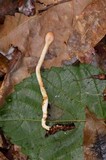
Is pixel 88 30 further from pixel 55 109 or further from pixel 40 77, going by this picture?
pixel 55 109

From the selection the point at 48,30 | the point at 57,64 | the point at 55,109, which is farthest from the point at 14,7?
the point at 55,109

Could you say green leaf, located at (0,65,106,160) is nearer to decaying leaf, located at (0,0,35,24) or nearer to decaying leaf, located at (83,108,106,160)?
decaying leaf, located at (83,108,106,160)

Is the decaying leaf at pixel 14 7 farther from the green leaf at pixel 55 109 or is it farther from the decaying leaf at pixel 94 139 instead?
the decaying leaf at pixel 94 139

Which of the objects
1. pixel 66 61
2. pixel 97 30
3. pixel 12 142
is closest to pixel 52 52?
pixel 66 61

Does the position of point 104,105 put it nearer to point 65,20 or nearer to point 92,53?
point 92,53

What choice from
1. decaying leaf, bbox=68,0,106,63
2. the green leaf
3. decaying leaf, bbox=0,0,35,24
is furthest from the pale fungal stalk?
decaying leaf, bbox=0,0,35,24

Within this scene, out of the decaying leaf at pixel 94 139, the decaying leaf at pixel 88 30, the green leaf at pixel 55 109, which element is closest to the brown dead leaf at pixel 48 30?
the decaying leaf at pixel 88 30
